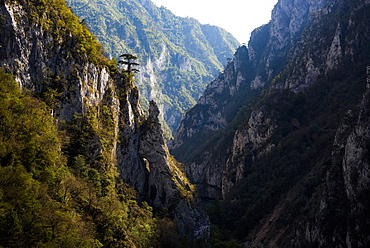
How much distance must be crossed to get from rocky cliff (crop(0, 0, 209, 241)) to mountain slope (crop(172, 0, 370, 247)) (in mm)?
21128

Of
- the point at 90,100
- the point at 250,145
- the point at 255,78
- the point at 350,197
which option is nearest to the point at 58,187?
the point at 90,100

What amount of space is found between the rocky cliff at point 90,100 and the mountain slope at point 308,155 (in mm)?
21128

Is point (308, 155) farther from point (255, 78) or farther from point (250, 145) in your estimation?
point (255, 78)

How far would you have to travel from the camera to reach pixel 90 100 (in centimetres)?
5041

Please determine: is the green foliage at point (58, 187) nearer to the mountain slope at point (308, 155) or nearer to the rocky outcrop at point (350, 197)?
the rocky outcrop at point (350, 197)

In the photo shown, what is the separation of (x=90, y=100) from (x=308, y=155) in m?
59.8

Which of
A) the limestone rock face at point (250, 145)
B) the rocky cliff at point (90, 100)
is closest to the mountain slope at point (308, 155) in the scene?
the limestone rock face at point (250, 145)

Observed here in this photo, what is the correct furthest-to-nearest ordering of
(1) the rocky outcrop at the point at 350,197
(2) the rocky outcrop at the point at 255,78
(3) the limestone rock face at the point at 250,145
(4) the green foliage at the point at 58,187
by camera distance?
(2) the rocky outcrop at the point at 255,78 < (3) the limestone rock face at the point at 250,145 < (1) the rocky outcrop at the point at 350,197 < (4) the green foliage at the point at 58,187

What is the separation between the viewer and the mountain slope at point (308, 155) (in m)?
46.6

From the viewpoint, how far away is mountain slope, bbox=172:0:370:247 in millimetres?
46622

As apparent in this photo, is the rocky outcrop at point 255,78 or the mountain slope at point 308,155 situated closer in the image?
the mountain slope at point 308,155

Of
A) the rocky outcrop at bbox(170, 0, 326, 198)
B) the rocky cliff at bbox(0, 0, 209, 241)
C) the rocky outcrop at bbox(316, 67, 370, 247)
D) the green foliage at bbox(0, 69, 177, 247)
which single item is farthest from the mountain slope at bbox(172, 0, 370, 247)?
the green foliage at bbox(0, 69, 177, 247)

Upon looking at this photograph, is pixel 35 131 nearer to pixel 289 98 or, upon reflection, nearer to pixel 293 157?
pixel 293 157

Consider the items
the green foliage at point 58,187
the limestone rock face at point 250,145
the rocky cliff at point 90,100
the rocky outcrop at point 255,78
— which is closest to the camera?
the green foliage at point 58,187
